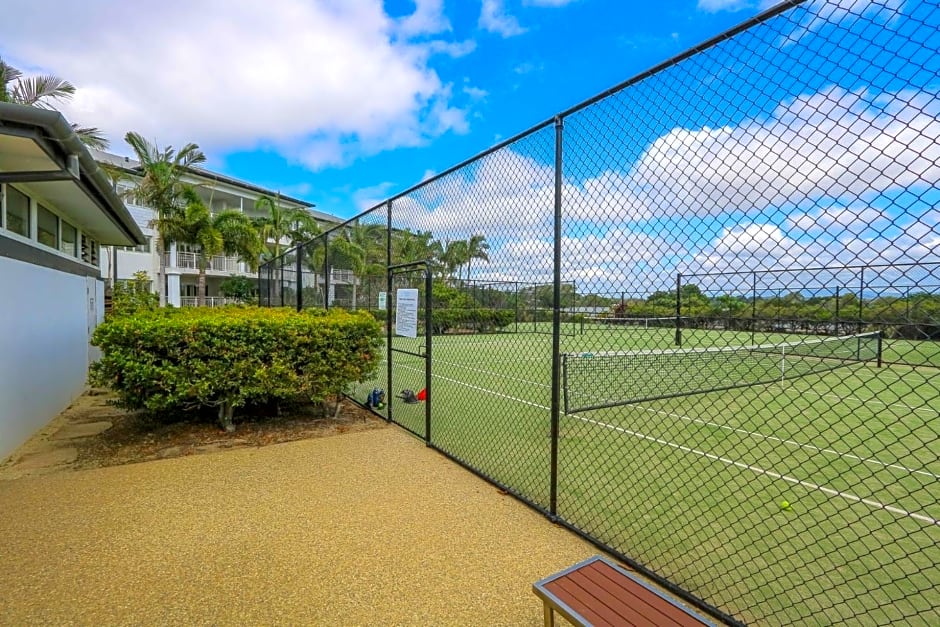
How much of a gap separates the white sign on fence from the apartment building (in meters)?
23.3

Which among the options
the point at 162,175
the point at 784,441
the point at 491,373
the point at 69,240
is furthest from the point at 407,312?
the point at 162,175

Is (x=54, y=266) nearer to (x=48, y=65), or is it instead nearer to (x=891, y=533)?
(x=891, y=533)

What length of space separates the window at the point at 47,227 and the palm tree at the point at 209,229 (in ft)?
49.0

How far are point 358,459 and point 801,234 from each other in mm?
4166

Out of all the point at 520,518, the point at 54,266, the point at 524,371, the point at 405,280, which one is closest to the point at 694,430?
the point at 520,518

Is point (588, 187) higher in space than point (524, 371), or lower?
higher

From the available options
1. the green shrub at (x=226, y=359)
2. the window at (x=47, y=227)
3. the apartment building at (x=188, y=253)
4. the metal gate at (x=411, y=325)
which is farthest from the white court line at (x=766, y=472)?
the apartment building at (x=188, y=253)

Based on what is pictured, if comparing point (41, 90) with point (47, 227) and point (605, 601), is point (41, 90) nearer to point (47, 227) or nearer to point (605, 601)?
point (47, 227)

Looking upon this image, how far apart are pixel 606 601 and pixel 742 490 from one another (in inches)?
110

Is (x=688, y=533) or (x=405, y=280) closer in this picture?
(x=688, y=533)

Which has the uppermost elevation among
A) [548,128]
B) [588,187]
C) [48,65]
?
[48,65]

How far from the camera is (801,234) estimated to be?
1.87m

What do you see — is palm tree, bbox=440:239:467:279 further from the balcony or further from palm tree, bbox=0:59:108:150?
the balcony

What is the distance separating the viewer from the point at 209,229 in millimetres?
20938
